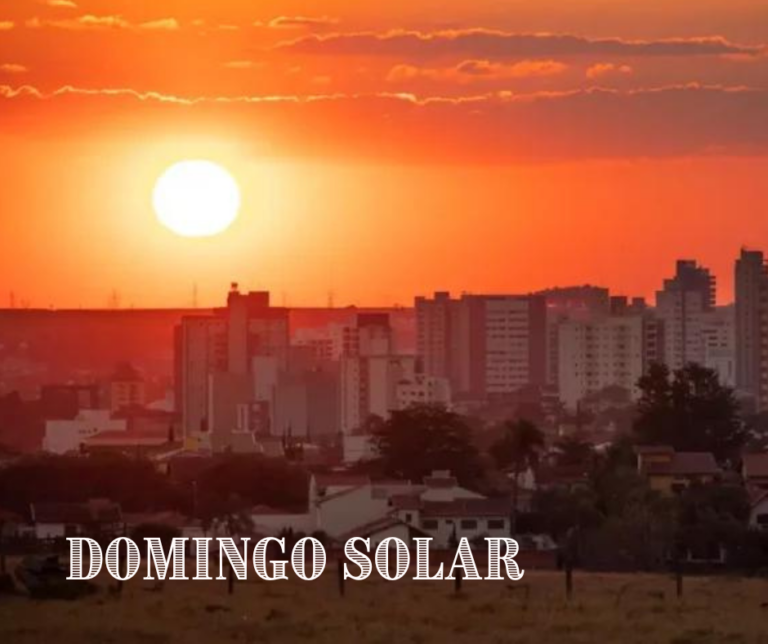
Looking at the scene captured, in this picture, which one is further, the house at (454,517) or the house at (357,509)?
the house at (454,517)

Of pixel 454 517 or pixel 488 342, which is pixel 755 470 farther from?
pixel 488 342

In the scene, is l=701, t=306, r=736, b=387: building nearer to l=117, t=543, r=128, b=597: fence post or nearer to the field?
l=117, t=543, r=128, b=597: fence post

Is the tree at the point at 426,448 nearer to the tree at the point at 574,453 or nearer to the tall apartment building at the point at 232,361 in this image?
the tree at the point at 574,453

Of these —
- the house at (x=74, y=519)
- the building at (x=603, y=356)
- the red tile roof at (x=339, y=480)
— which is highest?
the building at (x=603, y=356)

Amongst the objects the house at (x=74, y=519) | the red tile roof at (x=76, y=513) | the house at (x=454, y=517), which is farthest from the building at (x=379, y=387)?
the house at (x=74, y=519)

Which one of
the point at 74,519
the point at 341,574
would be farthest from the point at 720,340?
the point at 341,574
